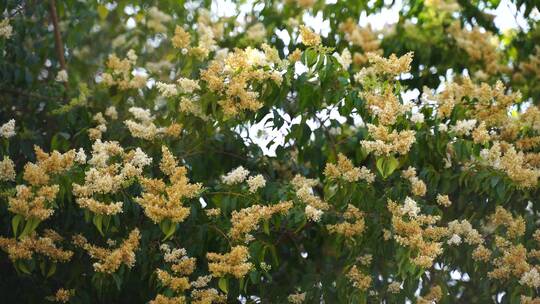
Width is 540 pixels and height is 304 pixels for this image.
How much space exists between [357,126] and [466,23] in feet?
3.76

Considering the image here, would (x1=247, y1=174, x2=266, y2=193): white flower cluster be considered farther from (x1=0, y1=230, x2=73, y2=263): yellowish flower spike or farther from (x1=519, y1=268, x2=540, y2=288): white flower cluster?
(x1=519, y1=268, x2=540, y2=288): white flower cluster

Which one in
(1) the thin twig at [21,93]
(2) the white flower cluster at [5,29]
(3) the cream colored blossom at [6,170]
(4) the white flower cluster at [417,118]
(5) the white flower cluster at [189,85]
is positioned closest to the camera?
(3) the cream colored blossom at [6,170]

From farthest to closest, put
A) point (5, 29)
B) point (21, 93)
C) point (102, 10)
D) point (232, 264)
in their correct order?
1. point (102, 10)
2. point (21, 93)
3. point (5, 29)
4. point (232, 264)

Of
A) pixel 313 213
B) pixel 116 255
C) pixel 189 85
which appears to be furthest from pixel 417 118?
pixel 116 255

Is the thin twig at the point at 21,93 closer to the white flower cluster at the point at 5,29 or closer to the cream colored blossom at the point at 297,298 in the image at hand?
the white flower cluster at the point at 5,29

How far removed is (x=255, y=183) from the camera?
3746mm

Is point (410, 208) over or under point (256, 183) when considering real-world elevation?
under

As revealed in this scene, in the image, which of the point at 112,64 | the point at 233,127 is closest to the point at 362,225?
the point at 233,127

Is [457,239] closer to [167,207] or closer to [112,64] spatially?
[167,207]

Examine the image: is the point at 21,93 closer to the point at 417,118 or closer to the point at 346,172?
the point at 346,172

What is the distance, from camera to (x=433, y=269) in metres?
4.12

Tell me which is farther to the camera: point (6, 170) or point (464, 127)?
point (464, 127)

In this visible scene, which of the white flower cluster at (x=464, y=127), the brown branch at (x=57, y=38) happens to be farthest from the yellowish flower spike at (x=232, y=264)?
the brown branch at (x=57, y=38)

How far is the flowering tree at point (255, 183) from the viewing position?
3.52 meters
